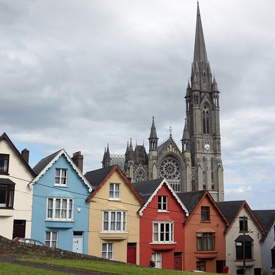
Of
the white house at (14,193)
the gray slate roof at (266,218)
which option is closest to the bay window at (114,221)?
the white house at (14,193)

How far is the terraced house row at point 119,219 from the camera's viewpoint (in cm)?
3550

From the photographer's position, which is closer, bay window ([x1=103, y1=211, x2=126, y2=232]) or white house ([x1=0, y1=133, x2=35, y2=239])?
white house ([x1=0, y1=133, x2=35, y2=239])

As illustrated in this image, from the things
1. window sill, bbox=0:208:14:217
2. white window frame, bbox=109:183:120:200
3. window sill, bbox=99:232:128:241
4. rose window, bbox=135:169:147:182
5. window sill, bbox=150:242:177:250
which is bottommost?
window sill, bbox=150:242:177:250

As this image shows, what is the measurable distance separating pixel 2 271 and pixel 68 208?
1925cm

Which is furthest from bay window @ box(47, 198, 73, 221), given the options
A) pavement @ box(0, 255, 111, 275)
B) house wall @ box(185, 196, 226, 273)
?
house wall @ box(185, 196, 226, 273)

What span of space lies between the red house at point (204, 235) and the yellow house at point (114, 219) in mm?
5887

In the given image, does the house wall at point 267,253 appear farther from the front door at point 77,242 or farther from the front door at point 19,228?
the front door at point 19,228

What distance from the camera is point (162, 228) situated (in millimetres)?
40656

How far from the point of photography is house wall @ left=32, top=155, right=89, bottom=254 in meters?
35.6

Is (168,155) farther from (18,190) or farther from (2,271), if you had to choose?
(2,271)

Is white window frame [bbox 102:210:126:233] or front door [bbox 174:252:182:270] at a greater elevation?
white window frame [bbox 102:210:126:233]

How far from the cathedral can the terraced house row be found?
202 ft

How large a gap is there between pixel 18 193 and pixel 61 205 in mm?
3969

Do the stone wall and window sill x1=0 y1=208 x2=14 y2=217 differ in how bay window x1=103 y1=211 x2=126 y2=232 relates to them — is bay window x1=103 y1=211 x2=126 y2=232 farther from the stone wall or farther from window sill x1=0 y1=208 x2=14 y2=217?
the stone wall
